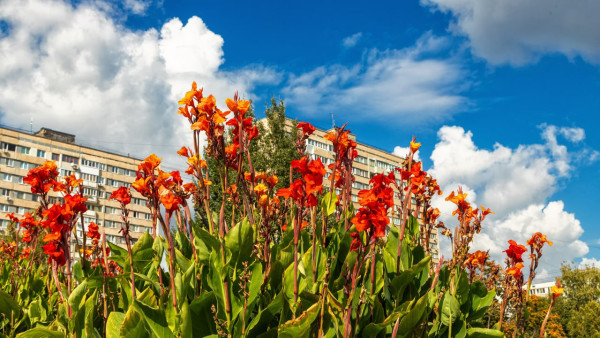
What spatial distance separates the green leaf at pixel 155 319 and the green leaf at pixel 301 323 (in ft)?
1.49

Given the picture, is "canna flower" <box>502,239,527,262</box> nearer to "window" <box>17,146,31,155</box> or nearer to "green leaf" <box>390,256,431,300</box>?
"green leaf" <box>390,256,431,300</box>

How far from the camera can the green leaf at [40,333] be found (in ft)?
6.41

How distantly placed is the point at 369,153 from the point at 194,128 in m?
77.7

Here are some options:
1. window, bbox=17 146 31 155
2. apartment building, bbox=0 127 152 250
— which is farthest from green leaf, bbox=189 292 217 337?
window, bbox=17 146 31 155

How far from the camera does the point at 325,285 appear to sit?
1.77 meters

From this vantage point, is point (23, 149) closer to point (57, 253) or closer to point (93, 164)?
point (93, 164)

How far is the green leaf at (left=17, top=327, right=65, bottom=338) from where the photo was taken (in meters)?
1.95

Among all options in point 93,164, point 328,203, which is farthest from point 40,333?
point 93,164

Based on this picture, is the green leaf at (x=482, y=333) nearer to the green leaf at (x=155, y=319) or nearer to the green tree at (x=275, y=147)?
the green leaf at (x=155, y=319)

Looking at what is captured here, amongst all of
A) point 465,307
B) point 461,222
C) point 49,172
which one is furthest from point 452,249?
point 49,172

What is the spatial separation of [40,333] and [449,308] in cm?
186

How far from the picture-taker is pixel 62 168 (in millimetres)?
63906

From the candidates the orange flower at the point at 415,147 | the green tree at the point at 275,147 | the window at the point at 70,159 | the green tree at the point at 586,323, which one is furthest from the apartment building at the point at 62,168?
the orange flower at the point at 415,147

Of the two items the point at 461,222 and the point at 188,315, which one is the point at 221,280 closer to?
the point at 188,315
